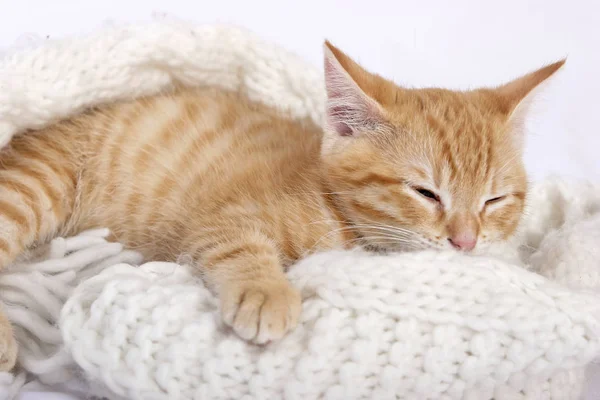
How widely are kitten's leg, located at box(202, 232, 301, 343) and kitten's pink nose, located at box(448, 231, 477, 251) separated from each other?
0.87 feet

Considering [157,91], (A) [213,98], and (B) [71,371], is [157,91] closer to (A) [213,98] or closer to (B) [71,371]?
(A) [213,98]

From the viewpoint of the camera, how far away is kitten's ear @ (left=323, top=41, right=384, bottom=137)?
0.98m

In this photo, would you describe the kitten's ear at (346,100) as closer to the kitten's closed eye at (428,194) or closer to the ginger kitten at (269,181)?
the ginger kitten at (269,181)

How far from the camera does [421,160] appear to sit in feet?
3.32

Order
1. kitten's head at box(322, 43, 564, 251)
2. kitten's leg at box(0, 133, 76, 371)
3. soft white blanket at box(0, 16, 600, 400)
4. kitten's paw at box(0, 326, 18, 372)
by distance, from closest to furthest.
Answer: soft white blanket at box(0, 16, 600, 400) < kitten's paw at box(0, 326, 18, 372) < kitten's head at box(322, 43, 564, 251) < kitten's leg at box(0, 133, 76, 371)

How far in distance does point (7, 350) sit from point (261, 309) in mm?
380

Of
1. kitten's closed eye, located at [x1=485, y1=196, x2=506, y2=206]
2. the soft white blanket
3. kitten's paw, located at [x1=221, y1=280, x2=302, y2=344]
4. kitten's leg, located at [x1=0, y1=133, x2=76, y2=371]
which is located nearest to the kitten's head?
kitten's closed eye, located at [x1=485, y1=196, x2=506, y2=206]

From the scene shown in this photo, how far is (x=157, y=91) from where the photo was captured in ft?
4.43

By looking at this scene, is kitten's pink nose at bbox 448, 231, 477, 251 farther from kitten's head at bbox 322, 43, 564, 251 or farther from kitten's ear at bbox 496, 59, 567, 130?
kitten's ear at bbox 496, 59, 567, 130

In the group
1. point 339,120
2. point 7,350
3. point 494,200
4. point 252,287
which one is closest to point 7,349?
point 7,350

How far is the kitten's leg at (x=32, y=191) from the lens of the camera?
42.9 inches

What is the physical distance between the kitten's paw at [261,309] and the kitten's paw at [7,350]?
316 mm

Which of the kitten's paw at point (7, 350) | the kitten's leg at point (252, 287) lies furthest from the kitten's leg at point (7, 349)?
the kitten's leg at point (252, 287)

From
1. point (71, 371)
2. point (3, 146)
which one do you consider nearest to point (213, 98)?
point (3, 146)
